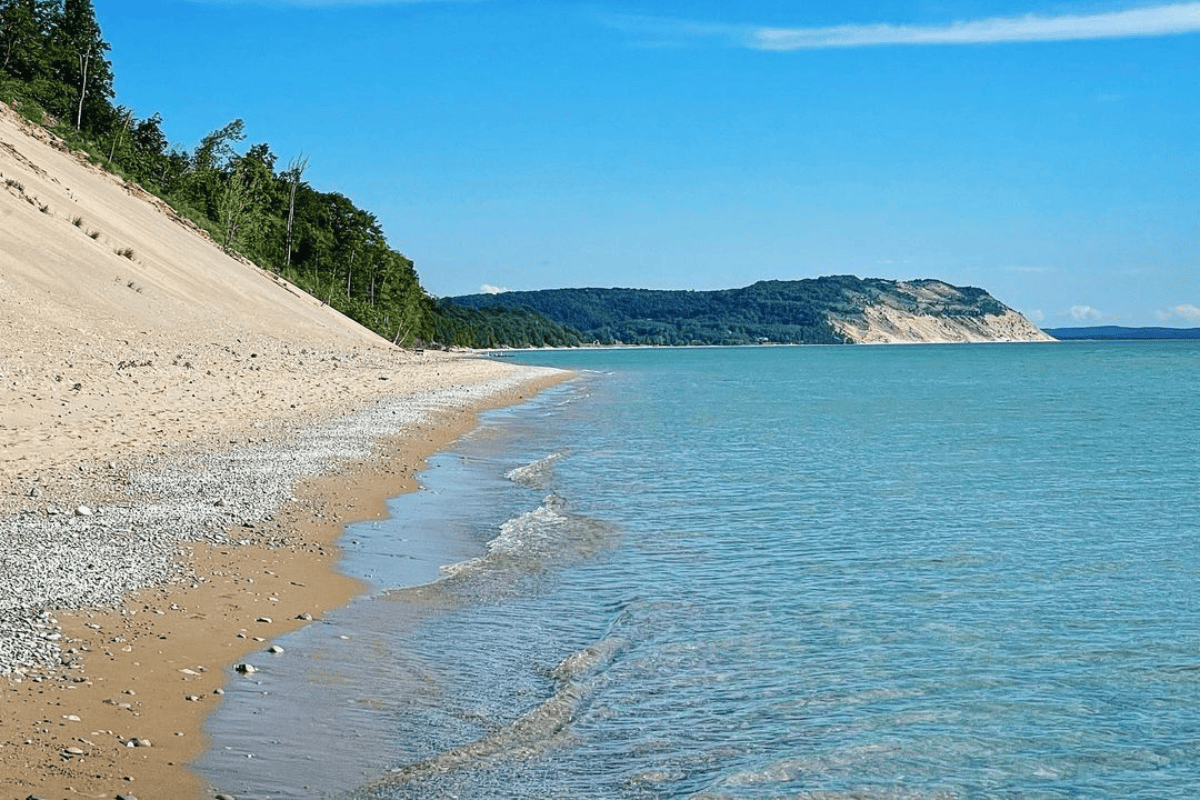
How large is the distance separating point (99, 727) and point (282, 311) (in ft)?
175

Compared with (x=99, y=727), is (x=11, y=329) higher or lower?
higher

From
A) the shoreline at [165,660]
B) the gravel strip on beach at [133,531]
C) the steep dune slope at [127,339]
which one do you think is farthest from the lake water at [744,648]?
the steep dune slope at [127,339]

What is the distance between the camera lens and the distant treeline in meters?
69.9

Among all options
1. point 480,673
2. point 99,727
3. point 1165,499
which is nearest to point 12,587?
point 99,727

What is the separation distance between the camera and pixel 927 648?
10.7 metres

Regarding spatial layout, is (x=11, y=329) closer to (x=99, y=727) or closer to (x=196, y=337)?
(x=196, y=337)

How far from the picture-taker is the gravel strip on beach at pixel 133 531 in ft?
30.5

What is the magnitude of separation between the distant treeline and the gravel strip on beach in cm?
5422

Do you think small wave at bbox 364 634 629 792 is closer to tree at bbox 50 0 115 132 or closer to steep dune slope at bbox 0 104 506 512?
steep dune slope at bbox 0 104 506 512

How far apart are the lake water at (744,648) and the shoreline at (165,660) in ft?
1.02

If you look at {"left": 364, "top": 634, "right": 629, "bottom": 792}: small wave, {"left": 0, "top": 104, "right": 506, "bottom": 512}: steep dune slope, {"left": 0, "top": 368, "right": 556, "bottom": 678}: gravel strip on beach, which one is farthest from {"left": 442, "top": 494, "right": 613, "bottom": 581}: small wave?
{"left": 0, "top": 104, "right": 506, "bottom": 512}: steep dune slope

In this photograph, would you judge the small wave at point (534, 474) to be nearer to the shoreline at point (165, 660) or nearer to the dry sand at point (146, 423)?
the dry sand at point (146, 423)

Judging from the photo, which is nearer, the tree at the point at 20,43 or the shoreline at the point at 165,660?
the shoreline at the point at 165,660

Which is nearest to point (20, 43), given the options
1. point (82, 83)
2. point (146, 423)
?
point (82, 83)
